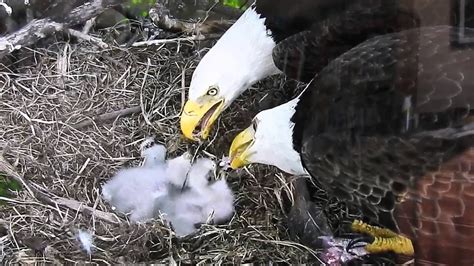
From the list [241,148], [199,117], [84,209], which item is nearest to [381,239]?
[241,148]

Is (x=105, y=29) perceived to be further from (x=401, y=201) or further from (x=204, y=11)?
(x=401, y=201)

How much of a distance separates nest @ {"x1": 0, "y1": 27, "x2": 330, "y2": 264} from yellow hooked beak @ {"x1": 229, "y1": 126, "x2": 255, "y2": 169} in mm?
75

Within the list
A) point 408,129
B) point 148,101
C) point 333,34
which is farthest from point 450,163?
point 148,101

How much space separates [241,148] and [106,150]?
0.30m

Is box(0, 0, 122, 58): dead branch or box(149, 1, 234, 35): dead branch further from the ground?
box(0, 0, 122, 58): dead branch

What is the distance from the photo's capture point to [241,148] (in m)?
1.61

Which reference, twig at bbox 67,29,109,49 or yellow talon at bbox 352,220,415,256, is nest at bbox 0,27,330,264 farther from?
yellow talon at bbox 352,220,415,256

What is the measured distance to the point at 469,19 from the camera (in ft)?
4.56

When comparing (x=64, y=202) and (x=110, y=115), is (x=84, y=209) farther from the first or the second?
(x=110, y=115)

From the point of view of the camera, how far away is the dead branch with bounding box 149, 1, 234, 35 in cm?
179

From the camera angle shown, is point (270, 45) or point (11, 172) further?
point (270, 45)

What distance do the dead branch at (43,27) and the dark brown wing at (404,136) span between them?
55cm

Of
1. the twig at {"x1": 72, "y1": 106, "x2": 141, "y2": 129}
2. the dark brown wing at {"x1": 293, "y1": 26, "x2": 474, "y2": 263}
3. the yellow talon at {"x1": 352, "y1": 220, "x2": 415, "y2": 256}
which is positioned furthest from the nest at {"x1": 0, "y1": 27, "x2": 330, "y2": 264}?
the dark brown wing at {"x1": 293, "y1": 26, "x2": 474, "y2": 263}

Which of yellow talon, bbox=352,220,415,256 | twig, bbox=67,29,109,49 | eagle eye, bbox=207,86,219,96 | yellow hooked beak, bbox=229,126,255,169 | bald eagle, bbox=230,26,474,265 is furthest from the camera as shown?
twig, bbox=67,29,109,49
